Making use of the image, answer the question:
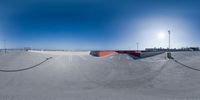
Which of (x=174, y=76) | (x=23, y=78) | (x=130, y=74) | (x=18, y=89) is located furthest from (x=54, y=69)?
(x=174, y=76)

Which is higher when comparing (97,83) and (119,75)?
(119,75)

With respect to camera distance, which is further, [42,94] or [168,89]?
[168,89]

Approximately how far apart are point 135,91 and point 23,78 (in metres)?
6.66

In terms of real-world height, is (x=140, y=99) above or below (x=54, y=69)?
below

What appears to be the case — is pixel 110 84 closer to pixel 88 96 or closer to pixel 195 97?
pixel 88 96

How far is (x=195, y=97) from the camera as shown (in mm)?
5645

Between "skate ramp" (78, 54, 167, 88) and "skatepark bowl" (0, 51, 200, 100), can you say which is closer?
"skatepark bowl" (0, 51, 200, 100)

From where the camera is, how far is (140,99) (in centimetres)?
547

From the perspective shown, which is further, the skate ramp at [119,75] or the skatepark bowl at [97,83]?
the skate ramp at [119,75]

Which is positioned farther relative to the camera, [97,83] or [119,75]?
[119,75]

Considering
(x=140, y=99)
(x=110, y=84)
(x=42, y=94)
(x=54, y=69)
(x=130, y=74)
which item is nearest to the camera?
(x=140, y=99)

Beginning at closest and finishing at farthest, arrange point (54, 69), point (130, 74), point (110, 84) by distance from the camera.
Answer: point (110, 84)
point (130, 74)
point (54, 69)

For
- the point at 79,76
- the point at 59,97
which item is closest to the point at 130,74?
the point at 79,76

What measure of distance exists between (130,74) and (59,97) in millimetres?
5339
